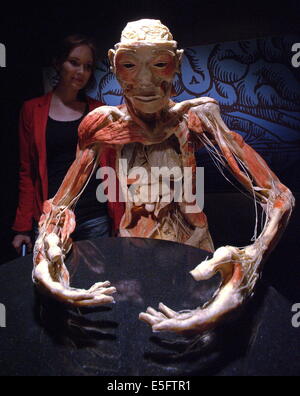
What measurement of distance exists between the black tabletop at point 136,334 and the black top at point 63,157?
1.67ft

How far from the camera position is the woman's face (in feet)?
4.91

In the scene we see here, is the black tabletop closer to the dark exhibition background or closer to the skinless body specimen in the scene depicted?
the skinless body specimen

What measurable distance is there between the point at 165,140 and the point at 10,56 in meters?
0.78

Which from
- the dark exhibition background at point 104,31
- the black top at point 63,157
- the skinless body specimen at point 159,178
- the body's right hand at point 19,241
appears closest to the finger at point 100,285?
the skinless body specimen at point 159,178

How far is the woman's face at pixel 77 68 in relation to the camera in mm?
1498

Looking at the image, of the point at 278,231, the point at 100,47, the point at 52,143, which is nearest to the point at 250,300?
the point at 278,231

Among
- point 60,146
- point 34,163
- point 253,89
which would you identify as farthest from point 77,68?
point 253,89

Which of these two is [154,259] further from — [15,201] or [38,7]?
[38,7]

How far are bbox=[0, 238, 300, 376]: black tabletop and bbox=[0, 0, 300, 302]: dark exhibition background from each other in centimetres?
39

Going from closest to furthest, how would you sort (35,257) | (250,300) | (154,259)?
→ (250,300) → (35,257) → (154,259)

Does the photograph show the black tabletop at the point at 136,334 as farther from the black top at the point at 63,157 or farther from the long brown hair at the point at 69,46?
the long brown hair at the point at 69,46

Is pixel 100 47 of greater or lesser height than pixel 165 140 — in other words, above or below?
above

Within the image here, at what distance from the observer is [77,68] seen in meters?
1.51

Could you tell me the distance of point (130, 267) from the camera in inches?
47.2
